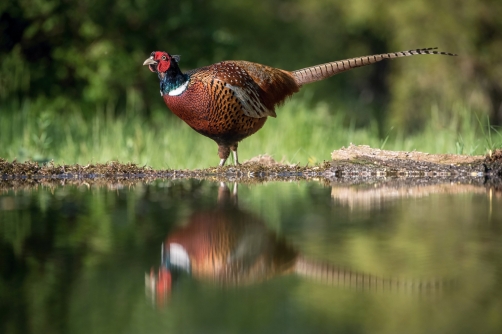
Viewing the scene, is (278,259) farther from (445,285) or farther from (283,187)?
(283,187)

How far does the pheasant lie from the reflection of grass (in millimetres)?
739

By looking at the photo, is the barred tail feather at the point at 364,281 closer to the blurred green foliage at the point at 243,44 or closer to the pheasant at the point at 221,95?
the pheasant at the point at 221,95

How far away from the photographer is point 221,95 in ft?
21.2

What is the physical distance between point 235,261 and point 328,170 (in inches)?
119

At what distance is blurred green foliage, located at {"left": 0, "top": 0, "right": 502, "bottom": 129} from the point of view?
1127 centimetres

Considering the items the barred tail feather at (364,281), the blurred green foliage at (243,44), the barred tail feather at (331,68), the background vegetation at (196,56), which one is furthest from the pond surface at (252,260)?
the blurred green foliage at (243,44)

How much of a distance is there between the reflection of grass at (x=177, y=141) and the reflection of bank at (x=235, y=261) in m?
2.96

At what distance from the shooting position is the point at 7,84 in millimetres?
10930

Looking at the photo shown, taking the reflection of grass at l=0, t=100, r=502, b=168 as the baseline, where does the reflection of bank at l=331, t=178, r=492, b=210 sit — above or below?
below

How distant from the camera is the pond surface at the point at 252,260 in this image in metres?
2.73

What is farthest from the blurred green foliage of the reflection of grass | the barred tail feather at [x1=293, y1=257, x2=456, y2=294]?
the barred tail feather at [x1=293, y1=257, x2=456, y2=294]

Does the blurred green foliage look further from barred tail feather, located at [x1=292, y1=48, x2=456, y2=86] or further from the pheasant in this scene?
the pheasant

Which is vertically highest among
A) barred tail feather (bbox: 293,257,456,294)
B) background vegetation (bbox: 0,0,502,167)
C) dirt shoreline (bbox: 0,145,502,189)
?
background vegetation (bbox: 0,0,502,167)

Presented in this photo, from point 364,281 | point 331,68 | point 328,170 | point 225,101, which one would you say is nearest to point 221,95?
point 225,101
